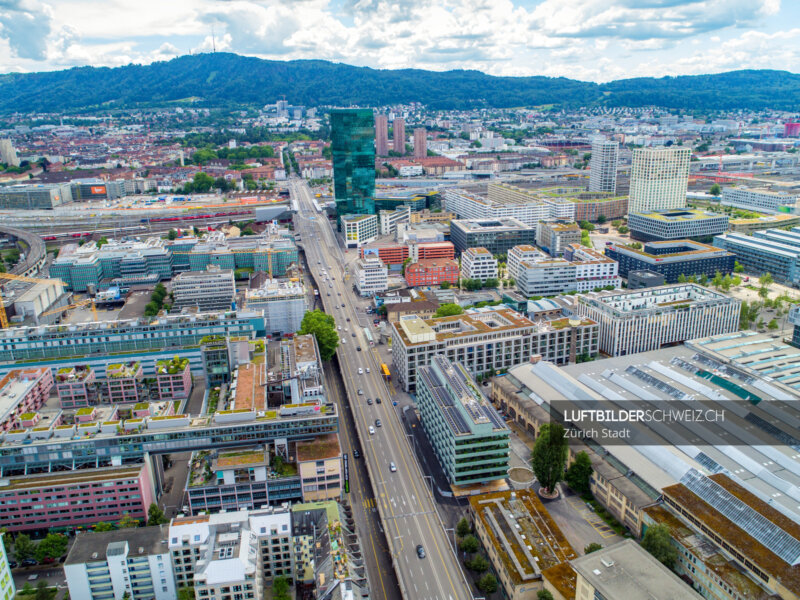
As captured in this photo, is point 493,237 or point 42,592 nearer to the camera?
point 42,592

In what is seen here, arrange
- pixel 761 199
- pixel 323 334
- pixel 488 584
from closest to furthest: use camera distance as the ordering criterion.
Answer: pixel 488 584
pixel 323 334
pixel 761 199

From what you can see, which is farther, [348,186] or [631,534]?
[348,186]

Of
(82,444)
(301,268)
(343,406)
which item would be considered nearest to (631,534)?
(343,406)

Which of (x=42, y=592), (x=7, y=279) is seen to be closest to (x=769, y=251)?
(x=42, y=592)

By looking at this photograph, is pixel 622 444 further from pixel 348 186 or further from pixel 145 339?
pixel 348 186

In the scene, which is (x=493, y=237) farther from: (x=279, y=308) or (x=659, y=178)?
(x=279, y=308)

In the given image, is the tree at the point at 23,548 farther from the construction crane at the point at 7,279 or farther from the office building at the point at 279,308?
the construction crane at the point at 7,279

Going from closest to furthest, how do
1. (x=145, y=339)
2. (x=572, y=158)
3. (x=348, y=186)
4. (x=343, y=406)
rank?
(x=343, y=406) → (x=145, y=339) → (x=348, y=186) → (x=572, y=158)
